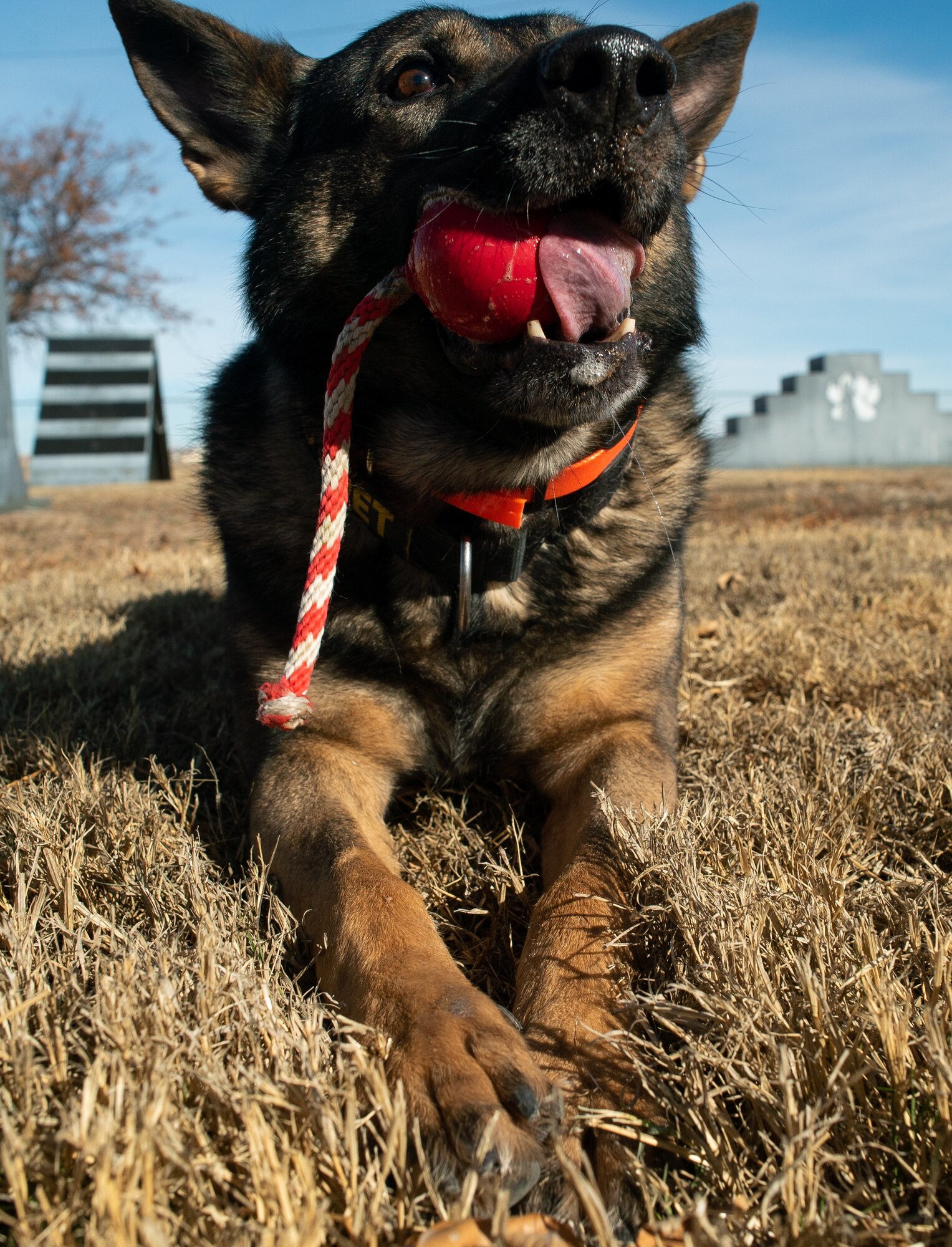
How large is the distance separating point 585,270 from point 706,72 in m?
1.38

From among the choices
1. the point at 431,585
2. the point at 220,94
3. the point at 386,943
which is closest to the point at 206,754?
the point at 431,585

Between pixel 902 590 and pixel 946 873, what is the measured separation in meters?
2.83

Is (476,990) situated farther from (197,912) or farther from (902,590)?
(902,590)

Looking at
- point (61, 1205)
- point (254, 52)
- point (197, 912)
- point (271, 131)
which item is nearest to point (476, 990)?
point (197, 912)

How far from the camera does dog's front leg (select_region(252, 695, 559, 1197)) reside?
4.02ft

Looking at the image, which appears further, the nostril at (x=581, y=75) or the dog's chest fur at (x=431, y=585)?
the dog's chest fur at (x=431, y=585)

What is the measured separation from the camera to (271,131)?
2.70m

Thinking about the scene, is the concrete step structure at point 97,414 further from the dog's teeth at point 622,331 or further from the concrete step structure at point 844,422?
the dog's teeth at point 622,331

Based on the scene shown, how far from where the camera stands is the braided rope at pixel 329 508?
193 cm

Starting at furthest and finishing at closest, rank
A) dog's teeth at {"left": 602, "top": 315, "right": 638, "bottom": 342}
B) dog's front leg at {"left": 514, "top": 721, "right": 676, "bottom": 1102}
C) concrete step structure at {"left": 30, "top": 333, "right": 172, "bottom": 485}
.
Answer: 1. concrete step structure at {"left": 30, "top": 333, "right": 172, "bottom": 485}
2. dog's teeth at {"left": 602, "top": 315, "right": 638, "bottom": 342}
3. dog's front leg at {"left": 514, "top": 721, "right": 676, "bottom": 1102}

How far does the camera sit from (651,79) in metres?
1.90

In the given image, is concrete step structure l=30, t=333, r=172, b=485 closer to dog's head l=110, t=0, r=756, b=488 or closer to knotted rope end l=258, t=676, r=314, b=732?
dog's head l=110, t=0, r=756, b=488

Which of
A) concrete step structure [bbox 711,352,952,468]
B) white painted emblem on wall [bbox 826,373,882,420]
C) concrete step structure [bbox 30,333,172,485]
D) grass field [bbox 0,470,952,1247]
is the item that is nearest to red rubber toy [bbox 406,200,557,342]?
grass field [bbox 0,470,952,1247]

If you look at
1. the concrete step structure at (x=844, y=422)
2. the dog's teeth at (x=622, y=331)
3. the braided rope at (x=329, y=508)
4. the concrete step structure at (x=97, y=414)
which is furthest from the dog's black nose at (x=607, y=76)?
the concrete step structure at (x=844, y=422)
